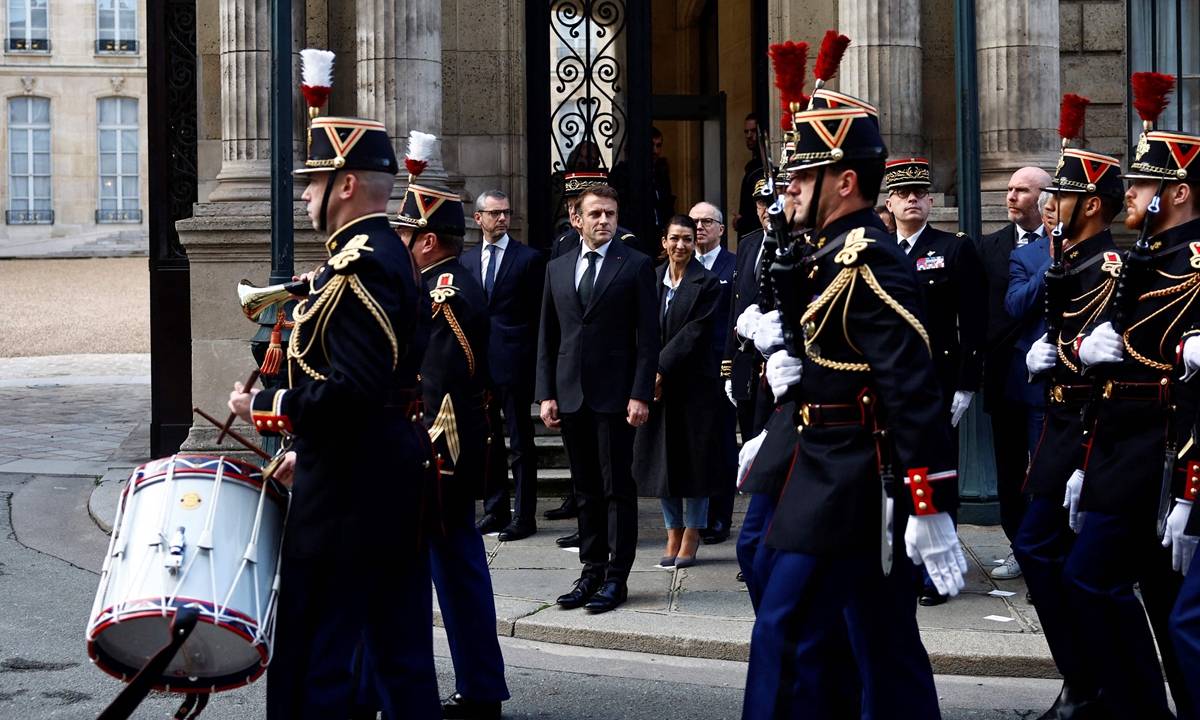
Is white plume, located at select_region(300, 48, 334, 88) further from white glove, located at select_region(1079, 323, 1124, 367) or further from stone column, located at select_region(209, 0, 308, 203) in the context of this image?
stone column, located at select_region(209, 0, 308, 203)

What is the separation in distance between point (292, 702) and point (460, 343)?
2150mm

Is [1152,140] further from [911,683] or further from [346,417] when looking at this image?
[346,417]

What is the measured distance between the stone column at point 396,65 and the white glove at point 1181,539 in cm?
687

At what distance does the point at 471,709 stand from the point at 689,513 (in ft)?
9.49

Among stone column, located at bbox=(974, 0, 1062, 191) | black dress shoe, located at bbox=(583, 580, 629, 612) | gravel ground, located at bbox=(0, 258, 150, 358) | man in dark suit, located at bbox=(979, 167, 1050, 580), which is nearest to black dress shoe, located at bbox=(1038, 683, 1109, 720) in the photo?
man in dark suit, located at bbox=(979, 167, 1050, 580)

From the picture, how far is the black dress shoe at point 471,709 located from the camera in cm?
570

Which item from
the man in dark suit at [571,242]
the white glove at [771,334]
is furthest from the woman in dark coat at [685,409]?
the white glove at [771,334]

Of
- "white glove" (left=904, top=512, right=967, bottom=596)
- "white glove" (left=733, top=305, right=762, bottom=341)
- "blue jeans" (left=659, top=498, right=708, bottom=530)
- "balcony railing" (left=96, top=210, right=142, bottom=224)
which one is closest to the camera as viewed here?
"white glove" (left=904, top=512, right=967, bottom=596)

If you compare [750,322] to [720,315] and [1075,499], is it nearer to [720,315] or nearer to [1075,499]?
[1075,499]

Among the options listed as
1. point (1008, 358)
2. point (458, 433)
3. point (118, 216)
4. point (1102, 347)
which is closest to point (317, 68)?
point (458, 433)

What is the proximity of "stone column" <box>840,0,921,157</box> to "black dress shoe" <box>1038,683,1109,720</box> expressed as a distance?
6.04 metres

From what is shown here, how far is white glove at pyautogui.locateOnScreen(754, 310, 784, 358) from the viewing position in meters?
4.66

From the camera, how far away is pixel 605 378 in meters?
7.60

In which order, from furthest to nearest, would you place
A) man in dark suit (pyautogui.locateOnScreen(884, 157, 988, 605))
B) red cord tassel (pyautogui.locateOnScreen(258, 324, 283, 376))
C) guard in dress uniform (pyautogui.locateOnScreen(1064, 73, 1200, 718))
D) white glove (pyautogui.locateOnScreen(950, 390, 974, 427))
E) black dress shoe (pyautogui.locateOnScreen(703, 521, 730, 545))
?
1. black dress shoe (pyautogui.locateOnScreen(703, 521, 730, 545))
2. white glove (pyautogui.locateOnScreen(950, 390, 974, 427))
3. man in dark suit (pyautogui.locateOnScreen(884, 157, 988, 605))
4. guard in dress uniform (pyautogui.locateOnScreen(1064, 73, 1200, 718))
5. red cord tassel (pyautogui.locateOnScreen(258, 324, 283, 376))
